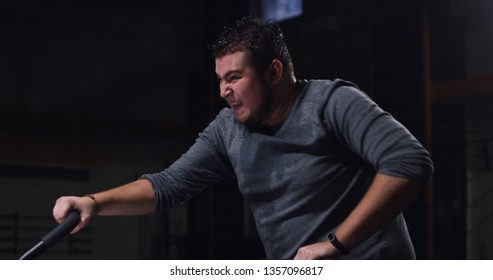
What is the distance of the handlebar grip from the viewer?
1.17m

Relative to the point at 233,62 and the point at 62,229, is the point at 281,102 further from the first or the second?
the point at 62,229

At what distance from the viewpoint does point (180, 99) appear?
20.8 ft

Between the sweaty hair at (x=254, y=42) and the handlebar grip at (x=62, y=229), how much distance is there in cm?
40

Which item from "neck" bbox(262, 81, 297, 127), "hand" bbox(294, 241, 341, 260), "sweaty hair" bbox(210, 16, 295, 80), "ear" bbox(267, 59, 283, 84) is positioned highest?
"sweaty hair" bbox(210, 16, 295, 80)

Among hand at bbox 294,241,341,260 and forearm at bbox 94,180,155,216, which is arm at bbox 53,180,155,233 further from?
hand at bbox 294,241,341,260

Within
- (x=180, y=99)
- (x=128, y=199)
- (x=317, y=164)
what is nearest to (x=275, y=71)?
(x=317, y=164)

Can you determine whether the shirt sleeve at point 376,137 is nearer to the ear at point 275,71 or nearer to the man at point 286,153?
the man at point 286,153

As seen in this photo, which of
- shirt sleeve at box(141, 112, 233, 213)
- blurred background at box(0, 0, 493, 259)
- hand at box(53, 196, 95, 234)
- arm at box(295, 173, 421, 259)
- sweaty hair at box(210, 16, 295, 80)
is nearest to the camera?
arm at box(295, 173, 421, 259)

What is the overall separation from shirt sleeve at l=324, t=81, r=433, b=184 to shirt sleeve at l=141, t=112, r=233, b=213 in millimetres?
316

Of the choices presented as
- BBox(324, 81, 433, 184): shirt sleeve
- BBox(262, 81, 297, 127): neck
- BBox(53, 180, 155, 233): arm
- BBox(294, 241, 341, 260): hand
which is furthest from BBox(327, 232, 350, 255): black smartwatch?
BBox(53, 180, 155, 233): arm

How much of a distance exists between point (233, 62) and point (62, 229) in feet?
1.43
